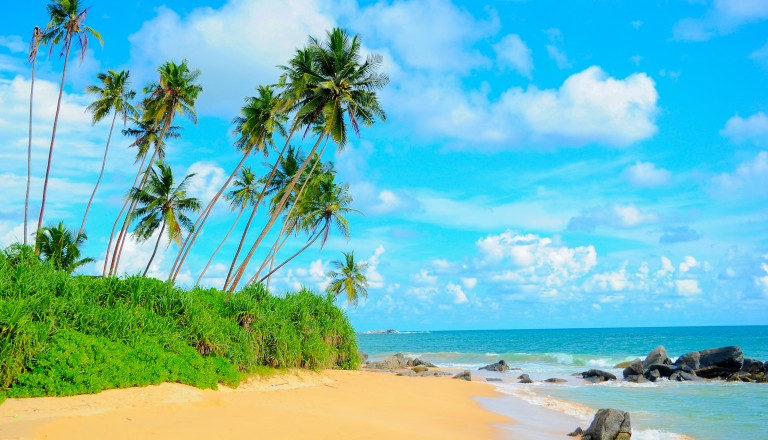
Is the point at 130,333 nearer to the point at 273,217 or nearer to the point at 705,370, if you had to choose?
the point at 273,217

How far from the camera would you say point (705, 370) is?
2750cm

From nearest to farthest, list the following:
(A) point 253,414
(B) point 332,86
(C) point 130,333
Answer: (A) point 253,414, (C) point 130,333, (B) point 332,86

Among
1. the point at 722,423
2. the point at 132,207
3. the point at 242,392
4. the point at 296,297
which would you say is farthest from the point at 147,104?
the point at 722,423

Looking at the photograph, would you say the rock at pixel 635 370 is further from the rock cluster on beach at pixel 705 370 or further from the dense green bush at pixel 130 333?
the dense green bush at pixel 130 333

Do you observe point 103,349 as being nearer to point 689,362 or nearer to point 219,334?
point 219,334

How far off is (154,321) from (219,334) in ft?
5.49

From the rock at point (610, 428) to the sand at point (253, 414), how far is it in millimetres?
1792

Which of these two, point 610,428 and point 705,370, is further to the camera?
point 705,370

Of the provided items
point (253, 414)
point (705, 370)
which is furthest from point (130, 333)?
point (705, 370)

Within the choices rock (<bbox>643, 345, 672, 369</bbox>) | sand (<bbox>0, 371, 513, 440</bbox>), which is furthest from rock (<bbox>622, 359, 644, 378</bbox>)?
sand (<bbox>0, 371, 513, 440</bbox>)

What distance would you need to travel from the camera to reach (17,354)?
Result: 28.2 feet

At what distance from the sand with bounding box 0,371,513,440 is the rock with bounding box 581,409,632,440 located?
1.79m

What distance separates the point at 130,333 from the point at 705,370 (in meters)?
27.2

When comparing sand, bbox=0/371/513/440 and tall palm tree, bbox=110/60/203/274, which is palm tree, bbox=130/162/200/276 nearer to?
tall palm tree, bbox=110/60/203/274
